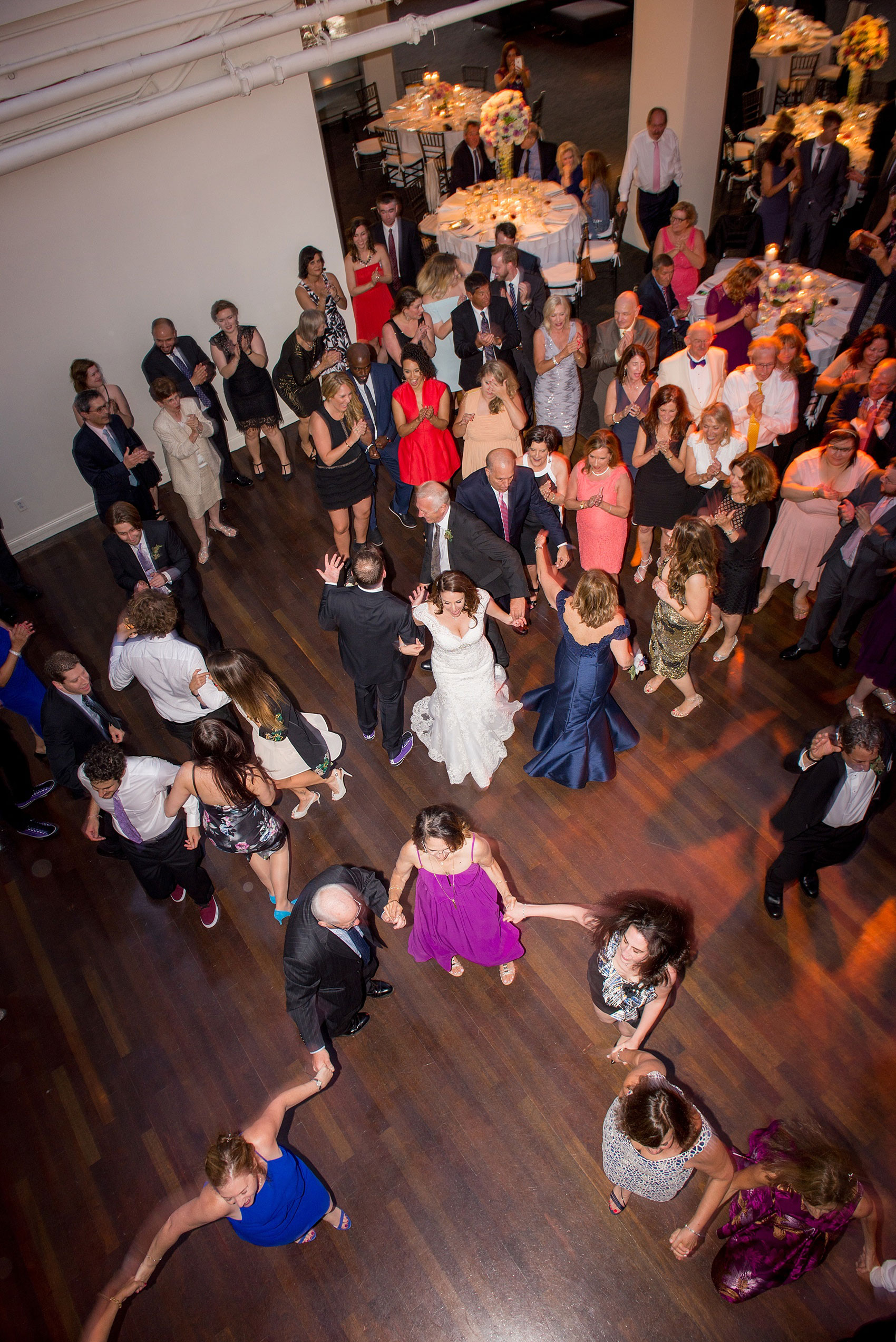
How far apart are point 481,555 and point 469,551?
72mm

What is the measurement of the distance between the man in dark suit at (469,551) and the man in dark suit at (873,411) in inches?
84.2

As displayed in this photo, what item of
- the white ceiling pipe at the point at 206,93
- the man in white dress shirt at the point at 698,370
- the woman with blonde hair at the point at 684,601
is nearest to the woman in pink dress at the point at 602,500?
the woman with blonde hair at the point at 684,601

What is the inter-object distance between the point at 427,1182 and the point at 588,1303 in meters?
0.73

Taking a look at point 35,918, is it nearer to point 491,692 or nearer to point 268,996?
point 268,996

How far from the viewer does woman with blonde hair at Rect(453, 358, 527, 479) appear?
484cm

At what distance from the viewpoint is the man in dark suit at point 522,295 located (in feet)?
18.6

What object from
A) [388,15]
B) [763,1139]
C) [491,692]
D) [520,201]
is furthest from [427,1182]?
[388,15]

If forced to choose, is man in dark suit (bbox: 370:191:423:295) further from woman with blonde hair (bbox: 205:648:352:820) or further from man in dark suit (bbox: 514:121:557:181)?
woman with blonde hair (bbox: 205:648:352:820)

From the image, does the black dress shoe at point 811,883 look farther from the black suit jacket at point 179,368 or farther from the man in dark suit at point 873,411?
the black suit jacket at point 179,368

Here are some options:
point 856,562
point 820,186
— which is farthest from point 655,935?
point 820,186

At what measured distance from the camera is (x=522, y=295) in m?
5.91

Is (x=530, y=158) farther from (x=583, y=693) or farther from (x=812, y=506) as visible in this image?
(x=583, y=693)

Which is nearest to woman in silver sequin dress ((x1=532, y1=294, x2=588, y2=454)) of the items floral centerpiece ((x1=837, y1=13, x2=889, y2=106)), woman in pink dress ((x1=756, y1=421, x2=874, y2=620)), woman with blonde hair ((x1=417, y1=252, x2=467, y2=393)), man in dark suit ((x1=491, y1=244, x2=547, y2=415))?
man in dark suit ((x1=491, y1=244, x2=547, y2=415))

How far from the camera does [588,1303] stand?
9.78 ft
